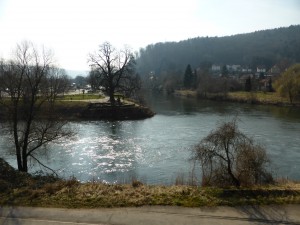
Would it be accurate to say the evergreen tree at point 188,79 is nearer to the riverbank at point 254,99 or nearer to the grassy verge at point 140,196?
the riverbank at point 254,99

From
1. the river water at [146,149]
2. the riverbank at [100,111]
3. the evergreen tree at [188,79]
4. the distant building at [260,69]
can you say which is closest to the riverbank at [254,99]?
the river water at [146,149]

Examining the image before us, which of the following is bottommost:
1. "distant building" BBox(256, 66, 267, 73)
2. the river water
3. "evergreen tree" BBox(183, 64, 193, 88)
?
the river water

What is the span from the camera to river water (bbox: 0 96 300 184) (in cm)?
2037

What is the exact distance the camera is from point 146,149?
2708 centimetres

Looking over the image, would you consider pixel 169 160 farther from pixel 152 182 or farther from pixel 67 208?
pixel 67 208

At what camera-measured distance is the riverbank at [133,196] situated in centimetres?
907

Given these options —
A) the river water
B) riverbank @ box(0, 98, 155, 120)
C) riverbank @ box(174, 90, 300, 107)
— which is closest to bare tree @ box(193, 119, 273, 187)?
the river water

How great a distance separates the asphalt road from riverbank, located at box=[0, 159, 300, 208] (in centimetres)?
27

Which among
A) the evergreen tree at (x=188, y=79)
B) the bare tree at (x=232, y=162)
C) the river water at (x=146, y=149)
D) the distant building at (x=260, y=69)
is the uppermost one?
the distant building at (x=260, y=69)

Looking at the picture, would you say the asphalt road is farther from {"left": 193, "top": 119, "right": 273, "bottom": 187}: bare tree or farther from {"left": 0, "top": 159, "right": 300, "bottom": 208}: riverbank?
{"left": 193, "top": 119, "right": 273, "bottom": 187}: bare tree

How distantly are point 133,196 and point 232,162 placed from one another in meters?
7.36

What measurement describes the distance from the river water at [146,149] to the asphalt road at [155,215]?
9.54 metres

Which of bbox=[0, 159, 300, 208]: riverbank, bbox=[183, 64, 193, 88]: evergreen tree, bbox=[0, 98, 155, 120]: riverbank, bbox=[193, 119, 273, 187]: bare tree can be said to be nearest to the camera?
bbox=[0, 159, 300, 208]: riverbank

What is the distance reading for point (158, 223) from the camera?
7.99 m
